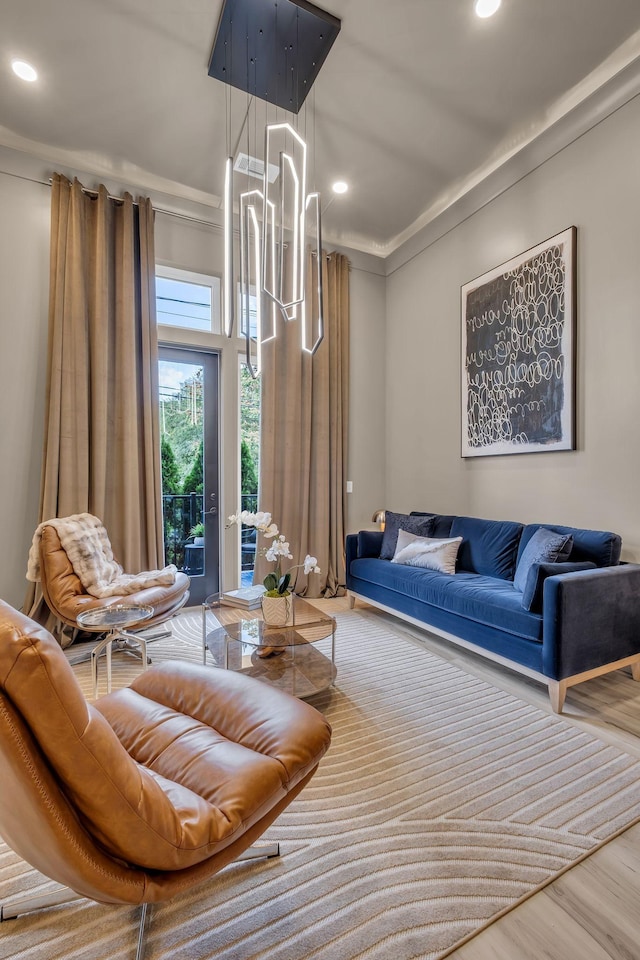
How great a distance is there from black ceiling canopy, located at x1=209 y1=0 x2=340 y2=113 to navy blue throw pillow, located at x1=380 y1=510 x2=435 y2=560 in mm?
3058

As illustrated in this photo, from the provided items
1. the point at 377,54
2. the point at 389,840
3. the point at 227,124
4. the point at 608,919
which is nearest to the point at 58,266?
the point at 227,124

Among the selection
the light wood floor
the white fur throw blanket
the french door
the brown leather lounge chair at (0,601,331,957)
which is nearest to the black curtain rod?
the french door

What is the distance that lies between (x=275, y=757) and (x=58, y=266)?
11.9ft

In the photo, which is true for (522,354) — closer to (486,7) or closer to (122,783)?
(486,7)

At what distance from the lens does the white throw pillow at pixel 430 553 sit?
11.1 feet

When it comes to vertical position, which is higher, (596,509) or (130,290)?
(130,290)

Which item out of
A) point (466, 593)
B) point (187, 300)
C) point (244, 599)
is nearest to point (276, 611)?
point (244, 599)

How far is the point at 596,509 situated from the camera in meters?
2.95

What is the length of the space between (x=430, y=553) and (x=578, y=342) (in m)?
1.76

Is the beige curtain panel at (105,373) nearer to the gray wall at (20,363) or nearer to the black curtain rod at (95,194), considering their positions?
the black curtain rod at (95,194)

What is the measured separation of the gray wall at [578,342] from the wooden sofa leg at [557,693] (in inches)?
38.7

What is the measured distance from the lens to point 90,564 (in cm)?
284

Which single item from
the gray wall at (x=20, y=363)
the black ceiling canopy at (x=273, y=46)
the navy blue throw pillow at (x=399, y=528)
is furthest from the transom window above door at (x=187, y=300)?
the navy blue throw pillow at (x=399, y=528)

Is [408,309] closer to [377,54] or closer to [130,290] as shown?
[377,54]
